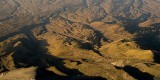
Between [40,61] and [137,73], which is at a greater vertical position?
[40,61]

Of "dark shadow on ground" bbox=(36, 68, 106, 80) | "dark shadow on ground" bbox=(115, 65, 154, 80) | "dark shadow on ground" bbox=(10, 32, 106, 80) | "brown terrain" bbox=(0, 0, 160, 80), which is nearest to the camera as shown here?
"dark shadow on ground" bbox=(36, 68, 106, 80)

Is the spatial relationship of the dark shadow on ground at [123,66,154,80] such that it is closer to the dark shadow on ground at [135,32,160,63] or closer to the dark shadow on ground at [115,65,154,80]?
the dark shadow on ground at [115,65,154,80]

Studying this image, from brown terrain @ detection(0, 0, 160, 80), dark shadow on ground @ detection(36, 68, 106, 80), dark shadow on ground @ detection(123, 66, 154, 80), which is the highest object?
brown terrain @ detection(0, 0, 160, 80)

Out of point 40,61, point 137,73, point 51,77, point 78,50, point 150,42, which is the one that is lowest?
point 137,73

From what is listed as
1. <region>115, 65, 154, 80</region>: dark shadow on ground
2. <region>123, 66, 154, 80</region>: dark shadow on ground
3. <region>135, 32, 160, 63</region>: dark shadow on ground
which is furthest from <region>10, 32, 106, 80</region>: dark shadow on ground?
<region>135, 32, 160, 63</region>: dark shadow on ground

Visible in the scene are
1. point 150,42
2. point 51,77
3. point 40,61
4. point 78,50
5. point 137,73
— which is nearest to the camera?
point 51,77

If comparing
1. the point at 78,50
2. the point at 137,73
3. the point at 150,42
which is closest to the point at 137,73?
the point at 137,73

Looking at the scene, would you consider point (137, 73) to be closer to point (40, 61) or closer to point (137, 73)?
point (137, 73)

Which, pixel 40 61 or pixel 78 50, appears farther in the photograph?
pixel 78 50

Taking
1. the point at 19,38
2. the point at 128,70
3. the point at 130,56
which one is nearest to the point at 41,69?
the point at 128,70

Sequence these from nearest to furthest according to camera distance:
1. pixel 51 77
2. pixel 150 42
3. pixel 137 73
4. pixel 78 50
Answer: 1. pixel 51 77
2. pixel 137 73
3. pixel 78 50
4. pixel 150 42

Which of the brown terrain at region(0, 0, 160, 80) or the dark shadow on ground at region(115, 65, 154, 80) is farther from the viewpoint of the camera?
the brown terrain at region(0, 0, 160, 80)
